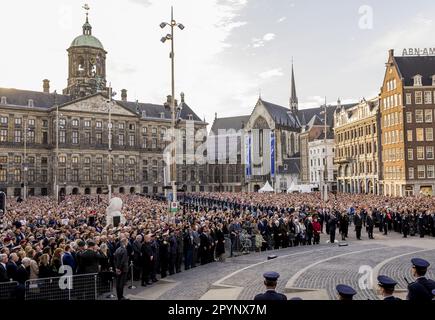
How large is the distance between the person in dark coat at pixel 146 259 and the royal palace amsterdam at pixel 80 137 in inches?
2411

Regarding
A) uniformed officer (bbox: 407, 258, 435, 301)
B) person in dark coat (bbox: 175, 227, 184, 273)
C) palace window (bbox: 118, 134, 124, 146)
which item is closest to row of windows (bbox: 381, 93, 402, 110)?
person in dark coat (bbox: 175, 227, 184, 273)

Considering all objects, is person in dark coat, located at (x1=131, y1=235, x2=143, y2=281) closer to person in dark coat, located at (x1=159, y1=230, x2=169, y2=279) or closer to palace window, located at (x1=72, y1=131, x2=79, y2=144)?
person in dark coat, located at (x1=159, y1=230, x2=169, y2=279)

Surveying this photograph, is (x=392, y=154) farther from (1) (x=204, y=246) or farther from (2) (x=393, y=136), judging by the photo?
(1) (x=204, y=246)

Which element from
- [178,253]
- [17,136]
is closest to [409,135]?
[178,253]

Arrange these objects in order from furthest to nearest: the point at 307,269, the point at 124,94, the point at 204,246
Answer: the point at 124,94, the point at 204,246, the point at 307,269

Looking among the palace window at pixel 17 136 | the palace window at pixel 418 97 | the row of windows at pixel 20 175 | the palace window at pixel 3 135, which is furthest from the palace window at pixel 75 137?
the palace window at pixel 418 97

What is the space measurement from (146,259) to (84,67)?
7985cm

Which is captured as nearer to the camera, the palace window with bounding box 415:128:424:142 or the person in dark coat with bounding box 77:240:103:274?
the person in dark coat with bounding box 77:240:103:274

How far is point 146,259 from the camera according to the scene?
13.6 meters

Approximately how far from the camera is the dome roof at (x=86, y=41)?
281 ft

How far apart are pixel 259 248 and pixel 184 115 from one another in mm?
83527

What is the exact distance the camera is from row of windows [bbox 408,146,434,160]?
188 feet

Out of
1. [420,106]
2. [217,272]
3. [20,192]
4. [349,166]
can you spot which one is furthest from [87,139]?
[217,272]

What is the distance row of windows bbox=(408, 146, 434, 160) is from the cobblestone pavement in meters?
39.1
